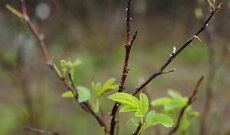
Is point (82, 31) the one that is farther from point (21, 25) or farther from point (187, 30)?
point (21, 25)

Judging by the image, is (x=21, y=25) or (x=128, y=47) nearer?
(x=128, y=47)

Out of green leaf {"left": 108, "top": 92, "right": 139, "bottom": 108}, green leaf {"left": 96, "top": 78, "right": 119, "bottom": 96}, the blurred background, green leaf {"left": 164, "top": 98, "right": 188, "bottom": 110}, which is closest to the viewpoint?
green leaf {"left": 108, "top": 92, "right": 139, "bottom": 108}

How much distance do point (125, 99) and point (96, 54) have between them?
17.8ft

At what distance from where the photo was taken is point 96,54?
6203 millimetres

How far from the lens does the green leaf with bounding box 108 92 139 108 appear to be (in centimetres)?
78

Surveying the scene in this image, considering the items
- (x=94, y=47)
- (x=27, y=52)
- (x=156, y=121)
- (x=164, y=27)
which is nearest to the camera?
(x=156, y=121)

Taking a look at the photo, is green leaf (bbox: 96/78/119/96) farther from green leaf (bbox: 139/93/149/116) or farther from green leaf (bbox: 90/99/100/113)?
green leaf (bbox: 139/93/149/116)

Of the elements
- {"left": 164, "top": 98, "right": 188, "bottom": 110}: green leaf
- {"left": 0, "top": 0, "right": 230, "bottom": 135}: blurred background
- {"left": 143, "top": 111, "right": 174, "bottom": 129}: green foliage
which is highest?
{"left": 0, "top": 0, "right": 230, "bottom": 135}: blurred background

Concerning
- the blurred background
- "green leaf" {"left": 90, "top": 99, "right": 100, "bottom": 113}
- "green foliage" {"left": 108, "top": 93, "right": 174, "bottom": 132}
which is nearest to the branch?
"green leaf" {"left": 90, "top": 99, "right": 100, "bottom": 113}

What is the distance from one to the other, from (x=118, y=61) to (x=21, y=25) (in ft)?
8.78

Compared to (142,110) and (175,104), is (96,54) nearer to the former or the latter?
(175,104)

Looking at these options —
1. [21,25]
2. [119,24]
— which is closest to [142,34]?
[119,24]

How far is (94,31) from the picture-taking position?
6.93 metres

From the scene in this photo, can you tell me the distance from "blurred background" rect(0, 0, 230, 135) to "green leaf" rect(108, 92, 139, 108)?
1.83 metres
